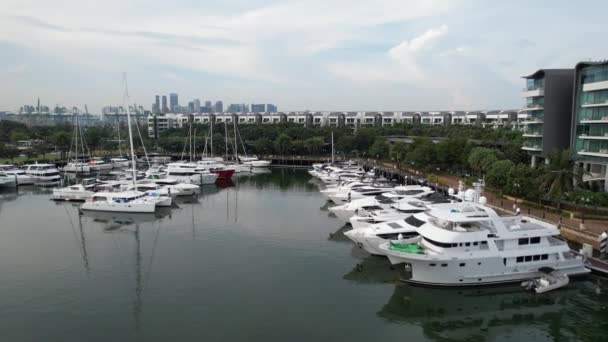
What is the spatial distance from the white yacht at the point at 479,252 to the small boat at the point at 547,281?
34 centimetres

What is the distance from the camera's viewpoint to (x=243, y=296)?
22.9m

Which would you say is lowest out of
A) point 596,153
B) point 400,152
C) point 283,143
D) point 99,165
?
point 99,165

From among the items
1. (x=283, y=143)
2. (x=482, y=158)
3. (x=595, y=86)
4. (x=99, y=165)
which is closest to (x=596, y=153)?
(x=595, y=86)

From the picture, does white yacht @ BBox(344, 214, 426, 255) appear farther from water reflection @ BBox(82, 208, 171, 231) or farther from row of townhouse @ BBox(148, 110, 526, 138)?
row of townhouse @ BBox(148, 110, 526, 138)

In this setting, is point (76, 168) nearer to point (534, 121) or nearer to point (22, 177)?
point (22, 177)

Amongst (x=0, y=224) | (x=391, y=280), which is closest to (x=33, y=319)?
(x=391, y=280)

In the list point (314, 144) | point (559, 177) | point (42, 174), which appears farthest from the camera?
point (314, 144)

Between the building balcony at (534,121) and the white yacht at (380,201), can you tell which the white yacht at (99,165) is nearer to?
the white yacht at (380,201)

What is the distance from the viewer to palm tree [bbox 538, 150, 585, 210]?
33.2 meters

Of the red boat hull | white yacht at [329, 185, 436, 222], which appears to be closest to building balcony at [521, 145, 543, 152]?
white yacht at [329, 185, 436, 222]

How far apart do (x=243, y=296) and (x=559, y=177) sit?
82.8ft

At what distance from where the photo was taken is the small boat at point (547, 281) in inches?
923

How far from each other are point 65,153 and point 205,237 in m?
73.4

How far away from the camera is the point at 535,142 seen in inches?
1853
